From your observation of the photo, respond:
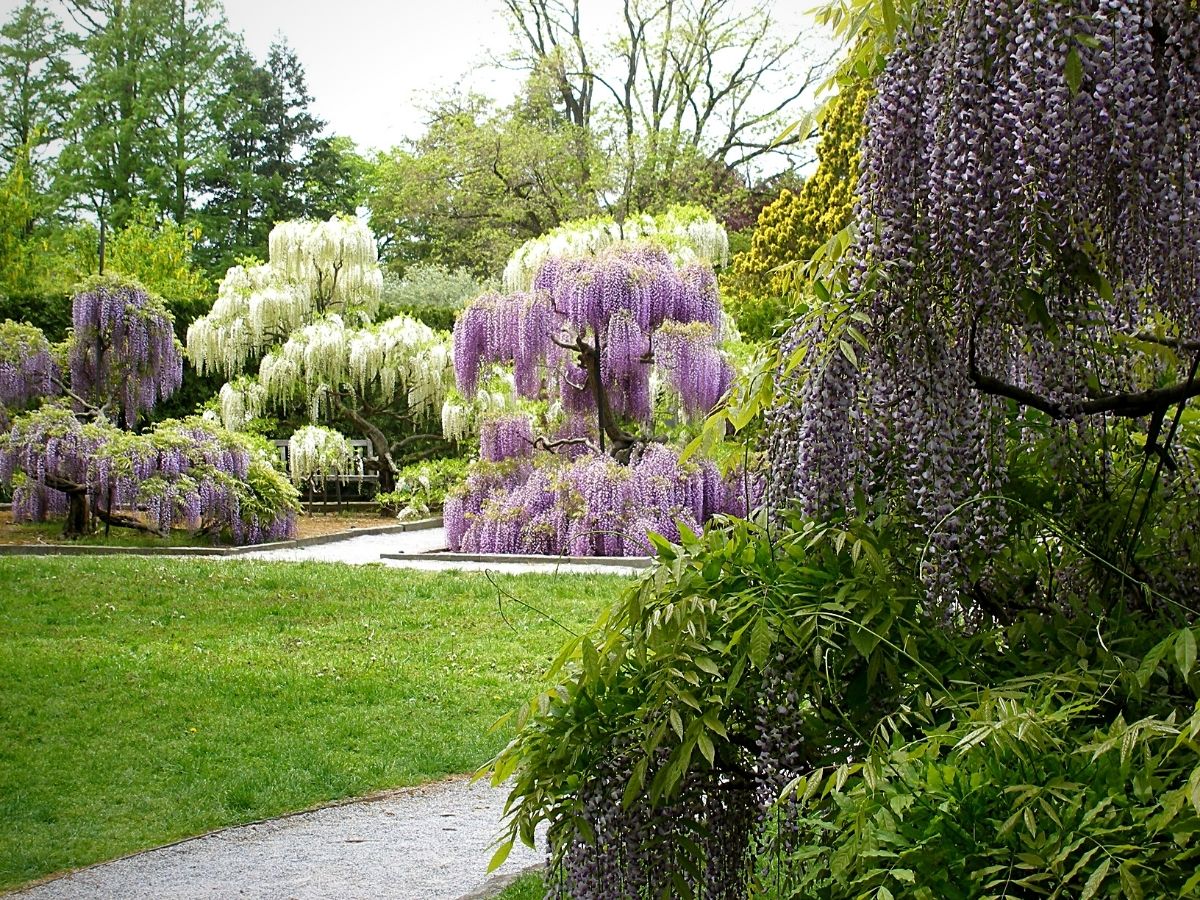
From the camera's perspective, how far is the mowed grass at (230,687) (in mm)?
4754

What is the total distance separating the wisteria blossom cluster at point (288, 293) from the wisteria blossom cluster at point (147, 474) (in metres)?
4.64

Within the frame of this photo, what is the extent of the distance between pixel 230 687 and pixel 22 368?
792 centimetres

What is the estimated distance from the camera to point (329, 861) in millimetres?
4172

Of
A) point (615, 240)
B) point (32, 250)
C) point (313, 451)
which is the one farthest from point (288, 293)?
point (32, 250)

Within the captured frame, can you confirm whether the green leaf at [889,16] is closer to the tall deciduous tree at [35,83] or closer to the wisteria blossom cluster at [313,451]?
the wisteria blossom cluster at [313,451]

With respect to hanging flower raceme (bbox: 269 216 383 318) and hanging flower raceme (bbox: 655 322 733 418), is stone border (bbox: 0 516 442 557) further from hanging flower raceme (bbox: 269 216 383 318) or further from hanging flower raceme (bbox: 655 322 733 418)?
hanging flower raceme (bbox: 269 216 383 318)

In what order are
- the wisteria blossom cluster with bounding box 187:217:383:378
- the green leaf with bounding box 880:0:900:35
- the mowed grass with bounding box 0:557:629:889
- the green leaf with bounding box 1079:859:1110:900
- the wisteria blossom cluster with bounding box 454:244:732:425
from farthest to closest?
the wisteria blossom cluster with bounding box 187:217:383:378, the wisteria blossom cluster with bounding box 454:244:732:425, the mowed grass with bounding box 0:557:629:889, the green leaf with bounding box 880:0:900:35, the green leaf with bounding box 1079:859:1110:900

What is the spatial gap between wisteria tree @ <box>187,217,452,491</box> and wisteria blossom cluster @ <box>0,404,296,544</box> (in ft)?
12.9

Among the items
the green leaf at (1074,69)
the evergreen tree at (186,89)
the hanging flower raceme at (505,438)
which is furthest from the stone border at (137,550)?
the evergreen tree at (186,89)

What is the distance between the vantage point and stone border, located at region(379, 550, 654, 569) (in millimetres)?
10719

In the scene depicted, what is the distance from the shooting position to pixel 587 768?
2375mm

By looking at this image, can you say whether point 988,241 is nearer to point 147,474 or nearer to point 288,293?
point 147,474

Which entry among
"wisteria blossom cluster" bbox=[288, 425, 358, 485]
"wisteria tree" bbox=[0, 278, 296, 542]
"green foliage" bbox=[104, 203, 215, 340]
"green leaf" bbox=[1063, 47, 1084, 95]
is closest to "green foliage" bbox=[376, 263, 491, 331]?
"green foliage" bbox=[104, 203, 215, 340]

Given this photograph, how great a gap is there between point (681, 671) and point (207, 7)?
33.9 m
